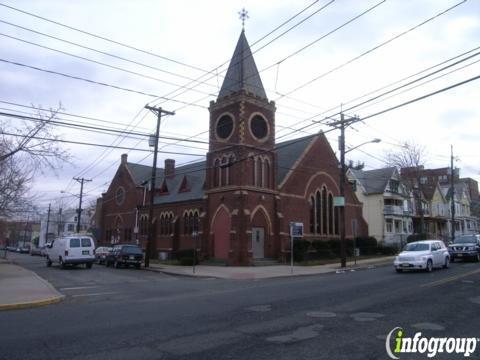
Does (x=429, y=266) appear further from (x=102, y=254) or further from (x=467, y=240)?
(x=102, y=254)

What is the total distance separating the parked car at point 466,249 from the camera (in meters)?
28.3

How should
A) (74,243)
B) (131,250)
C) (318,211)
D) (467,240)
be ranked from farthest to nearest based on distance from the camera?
(318,211) < (131,250) < (74,243) < (467,240)

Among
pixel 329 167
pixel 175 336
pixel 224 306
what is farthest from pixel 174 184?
pixel 175 336

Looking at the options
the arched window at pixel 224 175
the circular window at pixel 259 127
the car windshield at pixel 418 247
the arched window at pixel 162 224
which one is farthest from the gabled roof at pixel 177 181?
the car windshield at pixel 418 247

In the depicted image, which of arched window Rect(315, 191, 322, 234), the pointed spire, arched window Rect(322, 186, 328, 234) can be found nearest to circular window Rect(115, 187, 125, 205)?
the pointed spire

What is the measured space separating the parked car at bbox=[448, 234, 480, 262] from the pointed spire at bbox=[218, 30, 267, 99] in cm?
1789

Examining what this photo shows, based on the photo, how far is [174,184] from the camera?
49.9 meters

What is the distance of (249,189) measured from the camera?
33438 mm

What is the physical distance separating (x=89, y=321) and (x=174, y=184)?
131ft

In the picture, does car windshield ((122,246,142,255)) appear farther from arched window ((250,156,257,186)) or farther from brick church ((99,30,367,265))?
arched window ((250,156,257,186))

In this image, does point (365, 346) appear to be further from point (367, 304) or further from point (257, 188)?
point (257, 188)

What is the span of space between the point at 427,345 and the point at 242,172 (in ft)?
84.6

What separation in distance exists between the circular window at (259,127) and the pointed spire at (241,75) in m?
1.91

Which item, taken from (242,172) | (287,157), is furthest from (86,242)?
(287,157)
